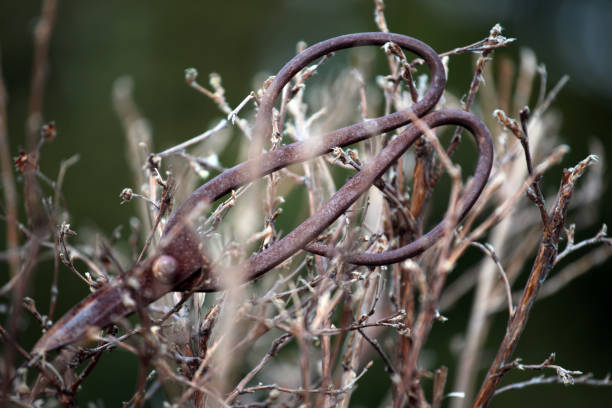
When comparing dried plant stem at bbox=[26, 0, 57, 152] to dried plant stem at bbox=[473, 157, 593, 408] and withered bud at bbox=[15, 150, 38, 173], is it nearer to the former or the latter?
withered bud at bbox=[15, 150, 38, 173]

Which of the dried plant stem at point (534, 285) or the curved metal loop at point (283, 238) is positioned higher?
the curved metal loop at point (283, 238)

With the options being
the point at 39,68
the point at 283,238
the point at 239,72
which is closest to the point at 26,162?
the point at 39,68

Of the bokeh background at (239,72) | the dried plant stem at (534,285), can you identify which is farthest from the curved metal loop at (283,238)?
the bokeh background at (239,72)

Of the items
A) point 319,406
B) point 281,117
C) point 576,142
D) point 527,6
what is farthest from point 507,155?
point 527,6

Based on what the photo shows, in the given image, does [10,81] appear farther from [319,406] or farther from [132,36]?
[319,406]

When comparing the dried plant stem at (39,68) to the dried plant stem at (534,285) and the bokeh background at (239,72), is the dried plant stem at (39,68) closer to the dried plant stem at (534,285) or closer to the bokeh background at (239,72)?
the dried plant stem at (534,285)

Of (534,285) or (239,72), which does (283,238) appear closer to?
(534,285)

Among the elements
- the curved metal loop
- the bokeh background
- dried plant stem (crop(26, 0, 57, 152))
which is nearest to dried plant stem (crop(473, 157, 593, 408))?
the curved metal loop
